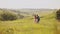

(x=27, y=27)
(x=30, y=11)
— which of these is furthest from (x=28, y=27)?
(x=30, y=11)

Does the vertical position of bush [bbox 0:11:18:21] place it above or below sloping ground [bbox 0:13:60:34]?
above

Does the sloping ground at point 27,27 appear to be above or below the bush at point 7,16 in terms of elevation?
A: below

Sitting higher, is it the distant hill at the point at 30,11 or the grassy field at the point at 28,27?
the distant hill at the point at 30,11

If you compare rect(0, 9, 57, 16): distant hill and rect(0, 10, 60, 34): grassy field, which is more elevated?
rect(0, 9, 57, 16): distant hill

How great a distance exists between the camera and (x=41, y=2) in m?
1.41

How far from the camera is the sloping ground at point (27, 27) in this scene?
1.33 metres

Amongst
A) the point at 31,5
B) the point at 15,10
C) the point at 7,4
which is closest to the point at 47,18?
the point at 31,5

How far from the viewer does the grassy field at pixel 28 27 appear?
52.5 inches

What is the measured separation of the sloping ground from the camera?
1.33 m

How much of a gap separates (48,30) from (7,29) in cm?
49

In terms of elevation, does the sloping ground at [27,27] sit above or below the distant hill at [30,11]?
below

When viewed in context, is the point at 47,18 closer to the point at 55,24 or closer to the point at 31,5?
the point at 55,24

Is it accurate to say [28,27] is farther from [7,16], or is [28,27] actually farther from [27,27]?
[7,16]

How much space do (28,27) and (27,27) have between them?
0.04 feet
